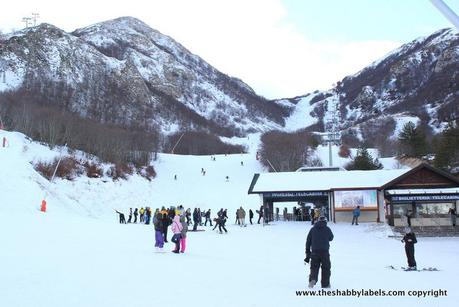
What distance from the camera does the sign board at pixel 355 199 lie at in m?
32.5

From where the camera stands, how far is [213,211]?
154 feet

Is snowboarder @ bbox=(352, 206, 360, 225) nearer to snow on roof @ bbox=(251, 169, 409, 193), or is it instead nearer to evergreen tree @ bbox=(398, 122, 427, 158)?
snow on roof @ bbox=(251, 169, 409, 193)

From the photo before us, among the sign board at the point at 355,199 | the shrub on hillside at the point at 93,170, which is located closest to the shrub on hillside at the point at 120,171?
the shrub on hillside at the point at 93,170

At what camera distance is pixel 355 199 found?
1291 inches

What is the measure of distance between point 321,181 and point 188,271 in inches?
992

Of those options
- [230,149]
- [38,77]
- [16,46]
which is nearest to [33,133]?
[230,149]

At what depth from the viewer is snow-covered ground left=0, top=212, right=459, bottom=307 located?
854 centimetres

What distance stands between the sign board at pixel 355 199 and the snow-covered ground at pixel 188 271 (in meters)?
10.5

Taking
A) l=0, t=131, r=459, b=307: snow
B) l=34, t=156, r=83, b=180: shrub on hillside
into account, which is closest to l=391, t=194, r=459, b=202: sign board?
l=0, t=131, r=459, b=307: snow

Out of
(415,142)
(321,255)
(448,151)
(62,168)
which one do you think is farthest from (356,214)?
(415,142)

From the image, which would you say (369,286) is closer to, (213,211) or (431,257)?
(431,257)

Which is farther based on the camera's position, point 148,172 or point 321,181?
point 148,172

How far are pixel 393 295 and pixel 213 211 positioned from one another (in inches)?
1500

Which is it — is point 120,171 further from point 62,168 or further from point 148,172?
point 62,168
